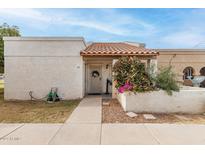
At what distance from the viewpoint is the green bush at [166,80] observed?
27.6 ft

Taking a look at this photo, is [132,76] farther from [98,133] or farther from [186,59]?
[186,59]

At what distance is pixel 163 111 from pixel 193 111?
1548mm

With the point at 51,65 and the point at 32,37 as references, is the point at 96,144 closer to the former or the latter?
the point at 51,65

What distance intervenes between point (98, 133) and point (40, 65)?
8013mm

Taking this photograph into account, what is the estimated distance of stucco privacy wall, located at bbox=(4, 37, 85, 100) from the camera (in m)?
11.4

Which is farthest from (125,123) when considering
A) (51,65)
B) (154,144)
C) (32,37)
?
(32,37)

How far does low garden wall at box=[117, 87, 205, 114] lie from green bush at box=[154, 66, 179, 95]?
295mm

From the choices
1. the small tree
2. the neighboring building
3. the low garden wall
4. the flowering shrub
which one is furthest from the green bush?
the small tree

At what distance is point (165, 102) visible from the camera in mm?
8266

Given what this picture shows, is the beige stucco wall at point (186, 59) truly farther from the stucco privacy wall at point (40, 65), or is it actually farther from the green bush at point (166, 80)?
the stucco privacy wall at point (40, 65)

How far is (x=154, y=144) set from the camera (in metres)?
4.51

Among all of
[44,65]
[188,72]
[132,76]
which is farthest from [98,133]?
[188,72]

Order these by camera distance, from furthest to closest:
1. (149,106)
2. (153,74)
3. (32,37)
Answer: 1. (32,37)
2. (153,74)
3. (149,106)

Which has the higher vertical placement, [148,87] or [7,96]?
[148,87]
